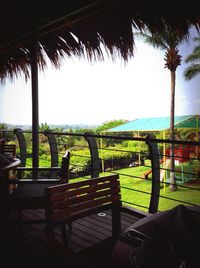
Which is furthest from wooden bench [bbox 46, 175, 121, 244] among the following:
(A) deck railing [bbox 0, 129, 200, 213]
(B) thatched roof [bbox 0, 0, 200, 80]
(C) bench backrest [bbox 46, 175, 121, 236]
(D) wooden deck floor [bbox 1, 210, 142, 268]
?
(B) thatched roof [bbox 0, 0, 200, 80]

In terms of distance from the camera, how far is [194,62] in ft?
80.4

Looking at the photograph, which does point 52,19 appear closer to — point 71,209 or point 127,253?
point 71,209

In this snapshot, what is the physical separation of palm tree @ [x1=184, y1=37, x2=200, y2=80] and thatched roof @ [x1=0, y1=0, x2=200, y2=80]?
2285 centimetres

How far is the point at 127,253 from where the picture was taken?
0.84 m

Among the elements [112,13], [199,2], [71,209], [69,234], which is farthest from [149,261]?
[112,13]

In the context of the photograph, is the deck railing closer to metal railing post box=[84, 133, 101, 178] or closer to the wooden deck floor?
metal railing post box=[84, 133, 101, 178]

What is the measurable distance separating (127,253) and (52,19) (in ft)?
9.99

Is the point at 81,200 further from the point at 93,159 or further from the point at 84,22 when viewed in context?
the point at 84,22

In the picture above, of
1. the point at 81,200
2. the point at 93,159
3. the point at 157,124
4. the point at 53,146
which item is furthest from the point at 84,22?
the point at 157,124

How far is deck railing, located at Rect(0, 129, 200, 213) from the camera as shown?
8.37ft

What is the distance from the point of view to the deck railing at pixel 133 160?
8.37 feet

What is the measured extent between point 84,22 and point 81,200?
7.91ft

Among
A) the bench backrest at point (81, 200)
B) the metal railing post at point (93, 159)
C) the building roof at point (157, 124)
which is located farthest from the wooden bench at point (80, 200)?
the building roof at point (157, 124)

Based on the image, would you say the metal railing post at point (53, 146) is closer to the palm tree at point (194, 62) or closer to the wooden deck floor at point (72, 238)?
the wooden deck floor at point (72, 238)
